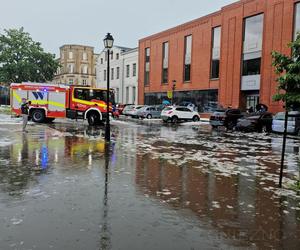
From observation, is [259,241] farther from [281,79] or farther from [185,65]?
[185,65]

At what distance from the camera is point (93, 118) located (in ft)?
83.9

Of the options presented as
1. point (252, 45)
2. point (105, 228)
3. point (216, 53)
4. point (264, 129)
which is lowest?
point (105, 228)

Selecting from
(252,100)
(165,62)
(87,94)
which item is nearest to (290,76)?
(87,94)

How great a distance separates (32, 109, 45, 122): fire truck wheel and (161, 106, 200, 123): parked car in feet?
39.1

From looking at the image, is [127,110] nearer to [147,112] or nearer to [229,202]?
[147,112]

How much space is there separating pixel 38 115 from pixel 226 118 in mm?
13758

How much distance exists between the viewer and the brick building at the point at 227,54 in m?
31.9

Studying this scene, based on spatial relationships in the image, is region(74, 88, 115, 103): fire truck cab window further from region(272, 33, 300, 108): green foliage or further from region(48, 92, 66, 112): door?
region(272, 33, 300, 108): green foliage

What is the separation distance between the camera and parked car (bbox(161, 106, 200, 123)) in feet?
110

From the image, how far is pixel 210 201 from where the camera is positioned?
20.9ft

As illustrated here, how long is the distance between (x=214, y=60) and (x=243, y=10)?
6.34 meters

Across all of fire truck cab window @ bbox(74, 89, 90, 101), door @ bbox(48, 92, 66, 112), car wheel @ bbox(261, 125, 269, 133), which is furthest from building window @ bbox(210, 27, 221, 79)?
door @ bbox(48, 92, 66, 112)

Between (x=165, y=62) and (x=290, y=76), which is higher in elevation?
(x=165, y=62)

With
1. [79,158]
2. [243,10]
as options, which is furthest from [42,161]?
[243,10]
